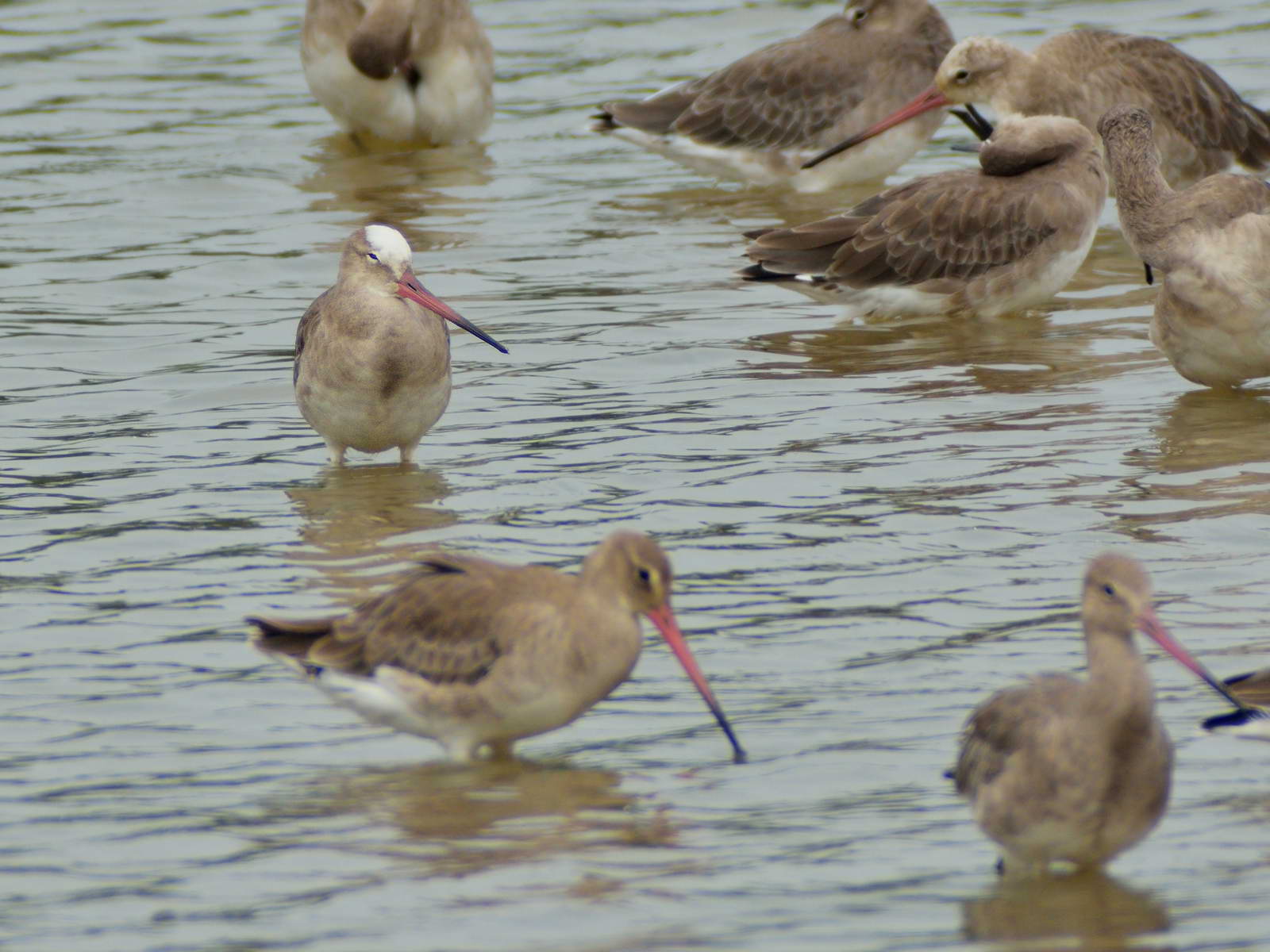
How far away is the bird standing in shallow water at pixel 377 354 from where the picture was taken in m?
9.09

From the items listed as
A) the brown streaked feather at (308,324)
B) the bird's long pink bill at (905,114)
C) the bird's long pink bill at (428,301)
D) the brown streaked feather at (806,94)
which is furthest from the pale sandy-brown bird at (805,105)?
the bird's long pink bill at (428,301)

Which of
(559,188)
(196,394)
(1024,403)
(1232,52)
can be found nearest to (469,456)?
(196,394)

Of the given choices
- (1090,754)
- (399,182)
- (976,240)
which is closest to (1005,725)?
(1090,754)

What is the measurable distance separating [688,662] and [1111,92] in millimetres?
8907

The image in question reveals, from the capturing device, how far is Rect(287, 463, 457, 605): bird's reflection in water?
26.4ft

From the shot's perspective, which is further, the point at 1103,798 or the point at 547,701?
the point at 547,701

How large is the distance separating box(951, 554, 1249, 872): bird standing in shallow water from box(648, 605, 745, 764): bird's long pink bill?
2.56 feet

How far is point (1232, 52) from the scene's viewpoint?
1759 cm

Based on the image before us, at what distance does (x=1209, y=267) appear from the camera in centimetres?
954

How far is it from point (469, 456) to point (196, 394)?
1.77 m

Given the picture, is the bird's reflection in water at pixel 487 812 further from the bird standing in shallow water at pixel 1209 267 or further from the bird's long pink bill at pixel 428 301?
the bird standing in shallow water at pixel 1209 267

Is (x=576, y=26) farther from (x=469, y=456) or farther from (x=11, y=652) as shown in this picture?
(x=11, y=652)

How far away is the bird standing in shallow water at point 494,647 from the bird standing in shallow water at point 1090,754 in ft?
2.94

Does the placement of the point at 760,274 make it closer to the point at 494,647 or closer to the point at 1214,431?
the point at 1214,431
